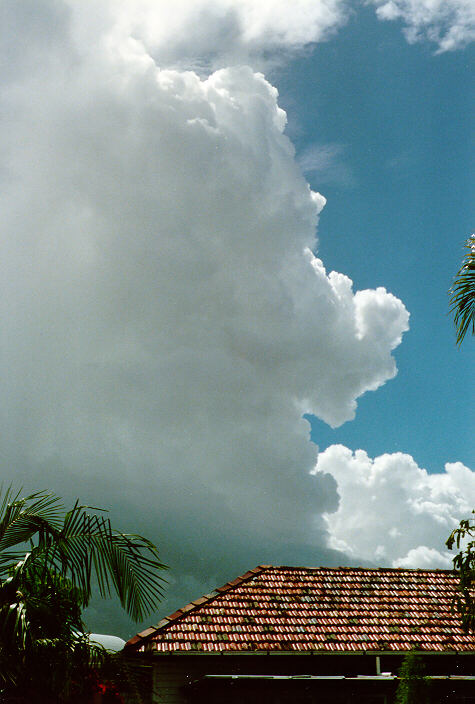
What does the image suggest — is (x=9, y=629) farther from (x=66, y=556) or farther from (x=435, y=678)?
(x=435, y=678)

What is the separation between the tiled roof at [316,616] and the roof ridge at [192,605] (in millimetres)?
24

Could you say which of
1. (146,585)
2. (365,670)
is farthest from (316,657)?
(146,585)

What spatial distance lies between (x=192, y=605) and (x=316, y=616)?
9.56ft

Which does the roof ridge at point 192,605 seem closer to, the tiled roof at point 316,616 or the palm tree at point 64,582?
the tiled roof at point 316,616

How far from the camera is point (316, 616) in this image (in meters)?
16.2

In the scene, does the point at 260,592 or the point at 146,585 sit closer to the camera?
the point at 146,585

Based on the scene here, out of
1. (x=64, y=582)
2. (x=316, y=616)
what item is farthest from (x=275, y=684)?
(x=64, y=582)

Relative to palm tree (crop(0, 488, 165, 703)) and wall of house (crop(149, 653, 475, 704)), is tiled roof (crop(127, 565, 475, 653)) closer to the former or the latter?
wall of house (crop(149, 653, 475, 704))

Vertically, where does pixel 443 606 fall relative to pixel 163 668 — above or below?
above

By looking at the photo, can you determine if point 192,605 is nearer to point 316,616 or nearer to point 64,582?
point 316,616

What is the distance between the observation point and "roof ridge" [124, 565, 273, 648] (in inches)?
582

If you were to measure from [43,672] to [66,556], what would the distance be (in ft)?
4.34

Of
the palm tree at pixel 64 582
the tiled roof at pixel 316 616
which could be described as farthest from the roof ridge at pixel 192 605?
the palm tree at pixel 64 582

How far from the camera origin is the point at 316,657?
15.1 meters
